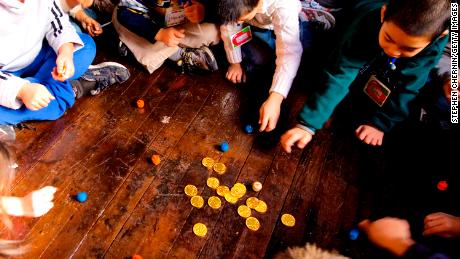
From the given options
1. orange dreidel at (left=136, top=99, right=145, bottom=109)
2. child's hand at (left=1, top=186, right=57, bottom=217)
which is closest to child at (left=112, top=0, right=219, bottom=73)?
orange dreidel at (left=136, top=99, right=145, bottom=109)

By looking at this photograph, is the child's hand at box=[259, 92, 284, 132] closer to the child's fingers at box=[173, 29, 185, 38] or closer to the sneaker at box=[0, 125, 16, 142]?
Answer: the child's fingers at box=[173, 29, 185, 38]

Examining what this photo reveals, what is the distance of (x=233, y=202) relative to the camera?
4.99 ft

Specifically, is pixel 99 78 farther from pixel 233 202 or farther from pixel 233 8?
pixel 233 202

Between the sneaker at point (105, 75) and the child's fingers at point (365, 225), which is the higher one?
the sneaker at point (105, 75)

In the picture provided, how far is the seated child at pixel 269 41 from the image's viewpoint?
1.50 m

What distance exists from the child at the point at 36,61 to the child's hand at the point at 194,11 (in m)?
0.50

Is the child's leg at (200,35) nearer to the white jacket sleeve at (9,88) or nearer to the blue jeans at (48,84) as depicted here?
the blue jeans at (48,84)

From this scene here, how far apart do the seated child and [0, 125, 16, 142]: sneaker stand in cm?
104

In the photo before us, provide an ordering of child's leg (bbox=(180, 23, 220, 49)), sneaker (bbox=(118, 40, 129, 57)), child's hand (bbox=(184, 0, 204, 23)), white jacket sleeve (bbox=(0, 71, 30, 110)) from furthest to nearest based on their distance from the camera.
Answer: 1. sneaker (bbox=(118, 40, 129, 57))
2. child's leg (bbox=(180, 23, 220, 49))
3. child's hand (bbox=(184, 0, 204, 23))
4. white jacket sleeve (bbox=(0, 71, 30, 110))

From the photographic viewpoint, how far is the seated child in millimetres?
1504

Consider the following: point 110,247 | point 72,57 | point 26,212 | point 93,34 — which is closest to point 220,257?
point 110,247

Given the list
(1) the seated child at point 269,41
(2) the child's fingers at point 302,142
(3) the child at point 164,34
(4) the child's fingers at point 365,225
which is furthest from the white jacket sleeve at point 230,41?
(4) the child's fingers at point 365,225

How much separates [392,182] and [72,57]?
1514mm

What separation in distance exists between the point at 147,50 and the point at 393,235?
1458mm
